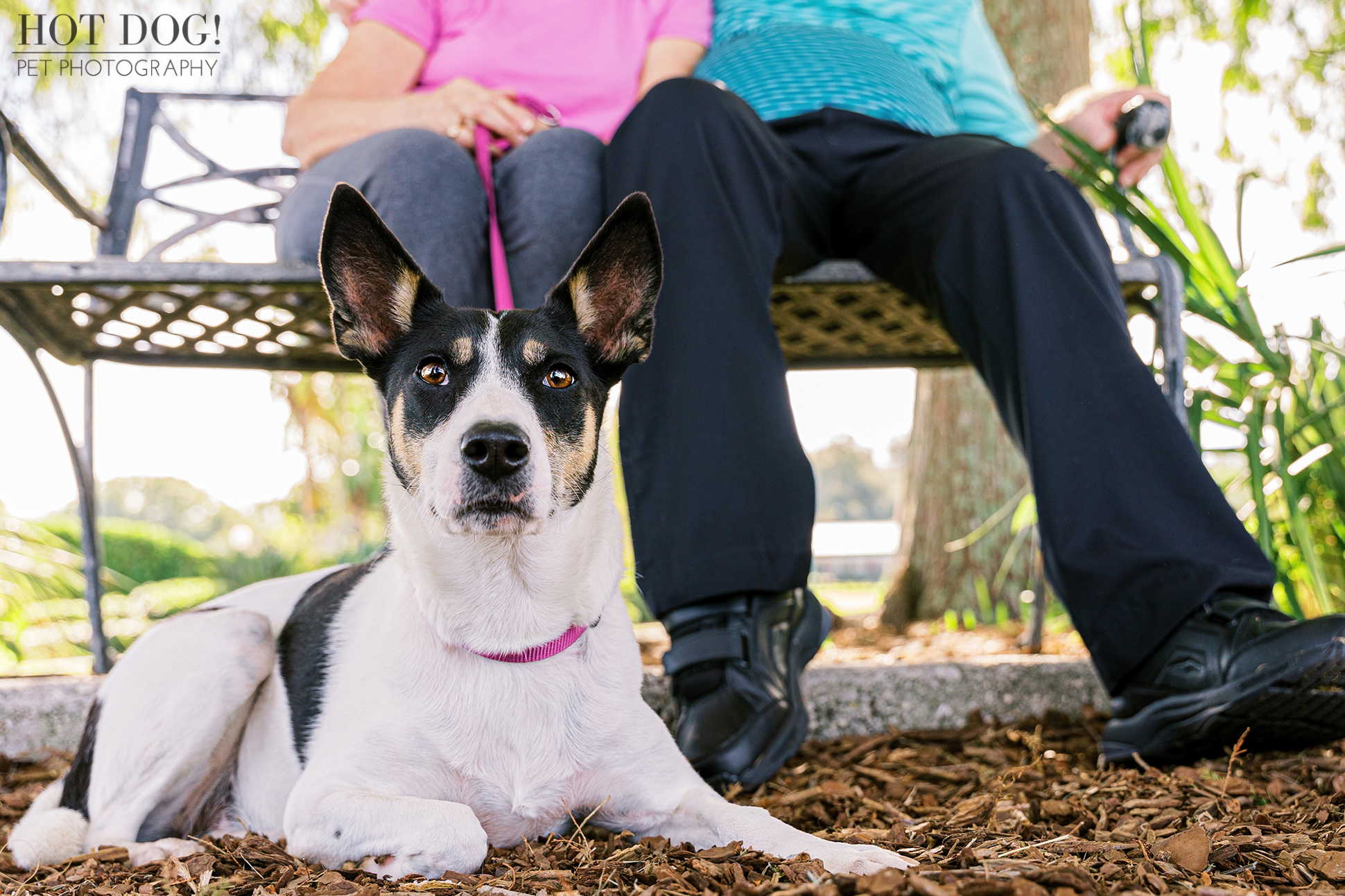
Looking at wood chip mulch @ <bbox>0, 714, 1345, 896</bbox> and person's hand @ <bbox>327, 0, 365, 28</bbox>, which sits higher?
person's hand @ <bbox>327, 0, 365, 28</bbox>

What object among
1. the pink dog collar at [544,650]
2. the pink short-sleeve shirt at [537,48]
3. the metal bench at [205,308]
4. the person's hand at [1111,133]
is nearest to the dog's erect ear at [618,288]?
the pink dog collar at [544,650]

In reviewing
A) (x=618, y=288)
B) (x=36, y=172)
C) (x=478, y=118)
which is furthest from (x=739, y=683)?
(x=36, y=172)

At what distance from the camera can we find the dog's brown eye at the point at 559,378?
1745 mm

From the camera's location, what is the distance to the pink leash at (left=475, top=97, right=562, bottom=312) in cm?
216

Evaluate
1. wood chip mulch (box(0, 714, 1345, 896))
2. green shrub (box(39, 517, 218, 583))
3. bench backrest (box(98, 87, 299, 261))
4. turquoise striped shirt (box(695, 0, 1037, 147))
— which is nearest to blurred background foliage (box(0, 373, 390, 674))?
green shrub (box(39, 517, 218, 583))

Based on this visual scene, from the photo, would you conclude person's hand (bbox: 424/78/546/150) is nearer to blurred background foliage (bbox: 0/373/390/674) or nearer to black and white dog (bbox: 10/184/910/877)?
black and white dog (bbox: 10/184/910/877)

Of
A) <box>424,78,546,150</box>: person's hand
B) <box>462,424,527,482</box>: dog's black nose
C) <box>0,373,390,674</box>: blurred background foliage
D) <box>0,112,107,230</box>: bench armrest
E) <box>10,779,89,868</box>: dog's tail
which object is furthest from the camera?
<box>0,373,390,674</box>: blurred background foliage

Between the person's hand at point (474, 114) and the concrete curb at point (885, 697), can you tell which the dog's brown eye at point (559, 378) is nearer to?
the person's hand at point (474, 114)

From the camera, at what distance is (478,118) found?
2.27m

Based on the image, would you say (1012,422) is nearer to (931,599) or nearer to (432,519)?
(432,519)

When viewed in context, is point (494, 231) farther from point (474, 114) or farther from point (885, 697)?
point (885, 697)

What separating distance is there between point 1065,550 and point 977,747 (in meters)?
0.63

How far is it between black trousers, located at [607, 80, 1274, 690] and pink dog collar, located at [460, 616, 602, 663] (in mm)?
310

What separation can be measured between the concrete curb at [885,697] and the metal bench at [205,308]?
25 cm
